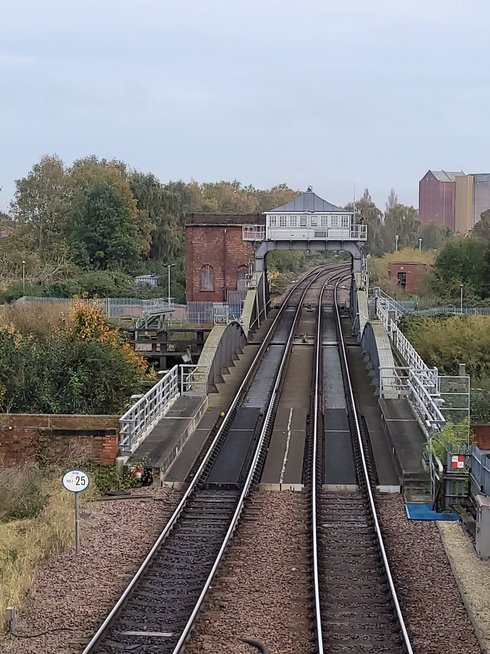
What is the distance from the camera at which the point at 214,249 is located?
62094mm

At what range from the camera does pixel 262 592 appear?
11.4 meters

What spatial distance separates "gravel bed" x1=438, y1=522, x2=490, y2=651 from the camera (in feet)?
34.4

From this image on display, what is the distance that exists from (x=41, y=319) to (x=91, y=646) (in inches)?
976

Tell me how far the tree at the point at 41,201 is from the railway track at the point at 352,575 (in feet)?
202

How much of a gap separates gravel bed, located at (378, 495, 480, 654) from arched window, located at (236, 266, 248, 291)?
46.2 meters

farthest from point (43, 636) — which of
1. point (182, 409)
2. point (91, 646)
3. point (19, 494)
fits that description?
point (182, 409)

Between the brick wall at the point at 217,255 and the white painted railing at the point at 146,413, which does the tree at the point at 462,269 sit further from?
the white painted railing at the point at 146,413

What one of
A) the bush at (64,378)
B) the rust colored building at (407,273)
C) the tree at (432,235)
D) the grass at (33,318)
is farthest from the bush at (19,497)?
the tree at (432,235)

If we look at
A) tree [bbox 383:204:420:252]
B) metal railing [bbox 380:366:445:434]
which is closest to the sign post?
metal railing [bbox 380:366:445:434]

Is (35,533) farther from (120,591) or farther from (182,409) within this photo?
(182,409)

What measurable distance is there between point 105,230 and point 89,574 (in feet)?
200

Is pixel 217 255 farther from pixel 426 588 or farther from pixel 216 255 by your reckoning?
pixel 426 588

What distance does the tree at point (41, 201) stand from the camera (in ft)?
252

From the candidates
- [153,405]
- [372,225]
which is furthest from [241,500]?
[372,225]
